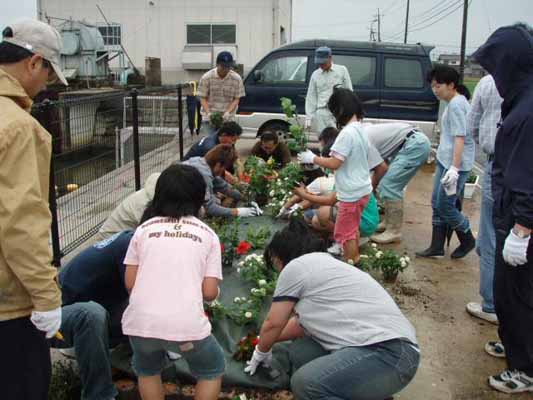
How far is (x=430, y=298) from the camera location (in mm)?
4312

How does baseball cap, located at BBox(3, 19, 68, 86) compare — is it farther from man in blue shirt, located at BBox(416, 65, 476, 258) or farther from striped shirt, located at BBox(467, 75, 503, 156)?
man in blue shirt, located at BBox(416, 65, 476, 258)

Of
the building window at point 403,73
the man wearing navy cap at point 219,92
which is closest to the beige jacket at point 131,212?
the man wearing navy cap at point 219,92

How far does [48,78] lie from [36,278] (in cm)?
75

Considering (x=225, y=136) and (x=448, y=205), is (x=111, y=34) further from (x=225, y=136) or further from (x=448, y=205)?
(x=448, y=205)

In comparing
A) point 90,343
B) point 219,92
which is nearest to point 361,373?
point 90,343

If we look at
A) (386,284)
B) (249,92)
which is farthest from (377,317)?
(249,92)

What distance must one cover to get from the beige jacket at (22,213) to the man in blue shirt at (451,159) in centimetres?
362

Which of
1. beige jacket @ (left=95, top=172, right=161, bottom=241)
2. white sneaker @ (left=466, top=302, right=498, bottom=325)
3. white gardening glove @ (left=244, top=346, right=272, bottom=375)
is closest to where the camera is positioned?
white gardening glove @ (left=244, top=346, right=272, bottom=375)

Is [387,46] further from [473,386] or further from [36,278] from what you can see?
[36,278]

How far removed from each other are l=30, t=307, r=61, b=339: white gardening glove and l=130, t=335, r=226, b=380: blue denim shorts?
538 millimetres

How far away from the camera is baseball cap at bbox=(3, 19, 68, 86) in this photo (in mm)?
1962

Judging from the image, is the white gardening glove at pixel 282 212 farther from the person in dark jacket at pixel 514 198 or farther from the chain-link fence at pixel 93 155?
the person in dark jacket at pixel 514 198

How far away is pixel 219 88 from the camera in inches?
305

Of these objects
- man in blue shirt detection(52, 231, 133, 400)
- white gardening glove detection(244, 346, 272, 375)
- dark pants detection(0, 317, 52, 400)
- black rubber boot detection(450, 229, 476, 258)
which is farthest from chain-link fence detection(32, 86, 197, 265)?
black rubber boot detection(450, 229, 476, 258)
